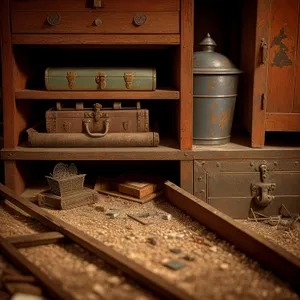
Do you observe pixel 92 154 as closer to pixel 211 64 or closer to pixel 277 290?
pixel 211 64

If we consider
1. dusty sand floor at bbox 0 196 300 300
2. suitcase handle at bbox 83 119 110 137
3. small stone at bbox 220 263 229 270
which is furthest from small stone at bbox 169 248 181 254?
suitcase handle at bbox 83 119 110 137

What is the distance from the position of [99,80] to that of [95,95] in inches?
4.7

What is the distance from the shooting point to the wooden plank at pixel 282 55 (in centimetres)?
333

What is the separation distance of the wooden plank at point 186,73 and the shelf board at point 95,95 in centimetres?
8

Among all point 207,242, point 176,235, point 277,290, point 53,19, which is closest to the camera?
point 277,290

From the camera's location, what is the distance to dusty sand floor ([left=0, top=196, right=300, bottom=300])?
2097 mm

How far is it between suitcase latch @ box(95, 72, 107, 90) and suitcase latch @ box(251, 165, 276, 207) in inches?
53.6

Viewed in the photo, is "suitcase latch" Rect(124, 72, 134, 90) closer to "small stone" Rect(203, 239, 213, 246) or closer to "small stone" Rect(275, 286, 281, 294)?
"small stone" Rect(203, 239, 213, 246)

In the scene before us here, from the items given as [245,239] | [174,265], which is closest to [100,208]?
[174,265]

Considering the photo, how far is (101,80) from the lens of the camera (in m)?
3.40

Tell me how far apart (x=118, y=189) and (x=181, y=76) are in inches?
40.9

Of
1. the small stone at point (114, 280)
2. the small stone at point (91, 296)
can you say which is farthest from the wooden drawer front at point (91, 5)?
the small stone at point (91, 296)

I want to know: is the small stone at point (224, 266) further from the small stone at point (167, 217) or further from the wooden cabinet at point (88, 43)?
the wooden cabinet at point (88, 43)

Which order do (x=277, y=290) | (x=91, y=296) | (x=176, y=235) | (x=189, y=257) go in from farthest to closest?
(x=176, y=235) → (x=189, y=257) → (x=277, y=290) → (x=91, y=296)
